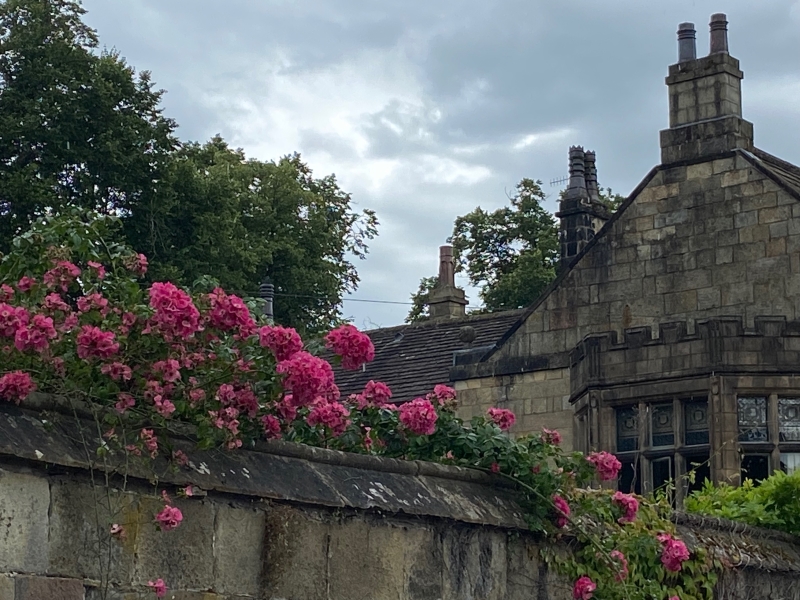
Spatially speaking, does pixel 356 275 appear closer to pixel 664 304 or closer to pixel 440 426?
pixel 664 304

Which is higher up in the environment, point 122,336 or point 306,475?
point 122,336

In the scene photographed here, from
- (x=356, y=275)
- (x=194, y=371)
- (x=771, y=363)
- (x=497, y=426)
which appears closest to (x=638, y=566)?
(x=497, y=426)

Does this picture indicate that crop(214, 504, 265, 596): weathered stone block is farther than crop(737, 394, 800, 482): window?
No

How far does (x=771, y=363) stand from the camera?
57.8 ft

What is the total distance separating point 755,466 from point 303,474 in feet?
40.7

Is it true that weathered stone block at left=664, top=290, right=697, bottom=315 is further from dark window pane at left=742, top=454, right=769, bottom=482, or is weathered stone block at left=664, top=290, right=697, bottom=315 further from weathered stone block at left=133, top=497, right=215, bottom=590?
weathered stone block at left=133, top=497, right=215, bottom=590

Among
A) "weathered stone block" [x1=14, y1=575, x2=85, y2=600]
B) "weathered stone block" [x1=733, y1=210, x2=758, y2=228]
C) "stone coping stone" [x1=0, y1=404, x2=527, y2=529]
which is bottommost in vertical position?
"weathered stone block" [x1=14, y1=575, x2=85, y2=600]

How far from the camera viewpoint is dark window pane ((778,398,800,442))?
17.6 m

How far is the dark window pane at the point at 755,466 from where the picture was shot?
17578mm

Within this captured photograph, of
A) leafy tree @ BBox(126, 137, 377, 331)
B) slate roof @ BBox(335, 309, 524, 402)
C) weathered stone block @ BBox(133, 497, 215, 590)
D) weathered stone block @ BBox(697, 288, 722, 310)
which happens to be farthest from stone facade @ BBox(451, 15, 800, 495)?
weathered stone block @ BBox(133, 497, 215, 590)

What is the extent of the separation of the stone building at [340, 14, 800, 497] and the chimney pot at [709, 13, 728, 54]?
0.01 m

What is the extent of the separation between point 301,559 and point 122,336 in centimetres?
101

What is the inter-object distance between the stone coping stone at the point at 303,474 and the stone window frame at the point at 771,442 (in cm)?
1087

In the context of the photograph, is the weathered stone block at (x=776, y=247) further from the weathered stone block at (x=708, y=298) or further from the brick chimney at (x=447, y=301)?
the brick chimney at (x=447, y=301)
